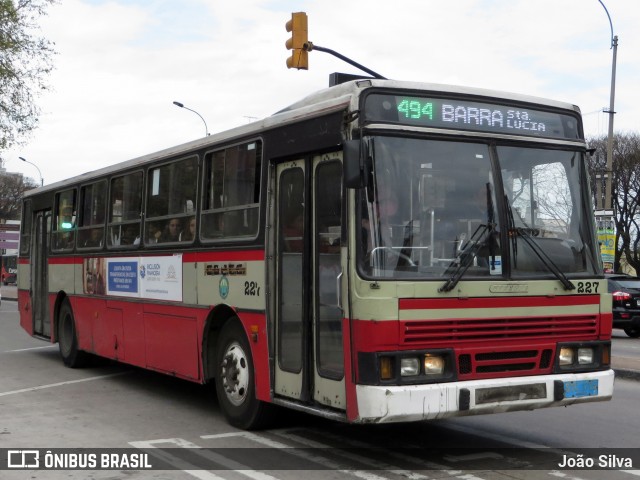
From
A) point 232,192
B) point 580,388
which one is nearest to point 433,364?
point 580,388

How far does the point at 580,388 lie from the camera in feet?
23.5

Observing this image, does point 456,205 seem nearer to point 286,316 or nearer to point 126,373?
point 286,316

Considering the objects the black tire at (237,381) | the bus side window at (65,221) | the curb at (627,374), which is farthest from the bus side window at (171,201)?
the curb at (627,374)

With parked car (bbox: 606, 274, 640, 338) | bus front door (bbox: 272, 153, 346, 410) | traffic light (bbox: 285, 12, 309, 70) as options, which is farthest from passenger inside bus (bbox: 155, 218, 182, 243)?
parked car (bbox: 606, 274, 640, 338)

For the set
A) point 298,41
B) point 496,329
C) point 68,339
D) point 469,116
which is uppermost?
point 298,41

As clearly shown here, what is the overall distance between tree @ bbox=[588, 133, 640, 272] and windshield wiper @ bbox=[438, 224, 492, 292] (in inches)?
1789

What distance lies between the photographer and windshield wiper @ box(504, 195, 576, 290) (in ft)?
23.3

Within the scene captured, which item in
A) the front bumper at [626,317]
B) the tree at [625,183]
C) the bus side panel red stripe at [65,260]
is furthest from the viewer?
the tree at [625,183]

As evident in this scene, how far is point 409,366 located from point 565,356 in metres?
1.52

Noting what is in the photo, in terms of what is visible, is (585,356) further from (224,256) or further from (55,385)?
(55,385)

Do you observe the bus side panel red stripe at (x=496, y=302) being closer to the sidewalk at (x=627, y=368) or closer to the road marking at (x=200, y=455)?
the road marking at (x=200, y=455)

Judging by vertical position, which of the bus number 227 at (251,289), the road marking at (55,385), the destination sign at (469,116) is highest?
the destination sign at (469,116)

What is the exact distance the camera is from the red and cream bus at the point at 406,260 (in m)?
6.65

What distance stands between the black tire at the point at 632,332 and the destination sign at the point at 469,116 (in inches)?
691
